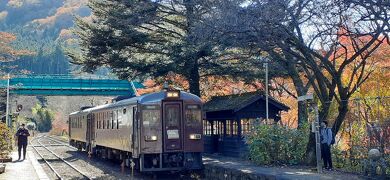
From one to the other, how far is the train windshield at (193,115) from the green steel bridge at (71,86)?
32.5 metres

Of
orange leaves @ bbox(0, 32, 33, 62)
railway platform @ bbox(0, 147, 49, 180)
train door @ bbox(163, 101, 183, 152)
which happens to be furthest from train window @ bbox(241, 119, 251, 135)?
orange leaves @ bbox(0, 32, 33, 62)

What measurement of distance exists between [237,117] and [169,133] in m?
4.68

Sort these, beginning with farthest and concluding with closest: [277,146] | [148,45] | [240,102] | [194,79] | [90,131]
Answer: [90,131] < [148,45] < [194,79] < [240,102] < [277,146]

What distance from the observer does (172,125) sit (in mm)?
16359

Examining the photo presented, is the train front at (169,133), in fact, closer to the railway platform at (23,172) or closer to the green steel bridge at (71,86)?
the railway platform at (23,172)

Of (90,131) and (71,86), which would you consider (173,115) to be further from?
(71,86)

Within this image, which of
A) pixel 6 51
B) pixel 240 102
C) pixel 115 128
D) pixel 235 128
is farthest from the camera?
pixel 6 51

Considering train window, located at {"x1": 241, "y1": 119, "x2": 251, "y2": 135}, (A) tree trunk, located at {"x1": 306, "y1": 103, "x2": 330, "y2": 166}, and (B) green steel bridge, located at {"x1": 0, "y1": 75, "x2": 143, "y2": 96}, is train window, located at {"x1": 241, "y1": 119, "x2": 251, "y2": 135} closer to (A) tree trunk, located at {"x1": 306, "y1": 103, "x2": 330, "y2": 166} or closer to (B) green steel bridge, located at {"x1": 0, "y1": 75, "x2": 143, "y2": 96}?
(A) tree trunk, located at {"x1": 306, "y1": 103, "x2": 330, "y2": 166}

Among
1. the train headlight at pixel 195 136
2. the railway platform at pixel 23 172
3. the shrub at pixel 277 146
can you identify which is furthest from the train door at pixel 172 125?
the railway platform at pixel 23 172

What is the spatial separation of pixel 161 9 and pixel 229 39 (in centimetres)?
892

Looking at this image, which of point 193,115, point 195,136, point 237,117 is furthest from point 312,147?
point 237,117

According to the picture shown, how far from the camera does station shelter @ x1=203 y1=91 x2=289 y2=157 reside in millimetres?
20250

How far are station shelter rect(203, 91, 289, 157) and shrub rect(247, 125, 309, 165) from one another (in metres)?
1.64

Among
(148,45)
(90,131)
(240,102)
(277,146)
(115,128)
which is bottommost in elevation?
(277,146)
